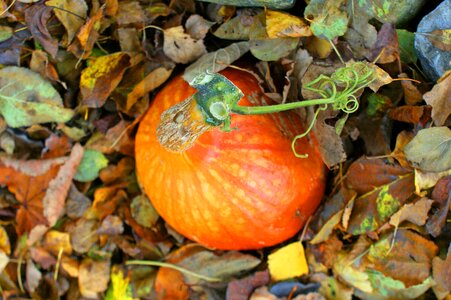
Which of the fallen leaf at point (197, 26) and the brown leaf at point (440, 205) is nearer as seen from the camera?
the brown leaf at point (440, 205)

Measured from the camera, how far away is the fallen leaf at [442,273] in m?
1.57

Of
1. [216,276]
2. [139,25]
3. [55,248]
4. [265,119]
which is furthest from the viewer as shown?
[55,248]

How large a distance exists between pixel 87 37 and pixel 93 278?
2.56ft

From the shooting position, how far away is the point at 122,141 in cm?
185

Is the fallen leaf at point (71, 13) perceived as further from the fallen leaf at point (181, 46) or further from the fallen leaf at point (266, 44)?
the fallen leaf at point (266, 44)

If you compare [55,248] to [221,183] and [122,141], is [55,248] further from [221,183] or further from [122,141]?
[221,183]

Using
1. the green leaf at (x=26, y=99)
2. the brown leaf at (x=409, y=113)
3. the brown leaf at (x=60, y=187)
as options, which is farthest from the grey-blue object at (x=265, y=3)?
the brown leaf at (x=60, y=187)

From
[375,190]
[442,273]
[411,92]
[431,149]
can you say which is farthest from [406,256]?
[411,92]

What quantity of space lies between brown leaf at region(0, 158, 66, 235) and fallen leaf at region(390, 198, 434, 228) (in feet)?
3.33

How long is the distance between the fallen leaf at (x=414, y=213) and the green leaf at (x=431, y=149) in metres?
0.10

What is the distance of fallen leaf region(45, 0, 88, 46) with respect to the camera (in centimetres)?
157

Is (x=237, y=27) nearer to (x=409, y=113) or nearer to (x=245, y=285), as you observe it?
(x=409, y=113)

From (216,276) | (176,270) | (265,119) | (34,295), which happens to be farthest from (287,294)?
(34,295)

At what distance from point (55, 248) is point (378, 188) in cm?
106
